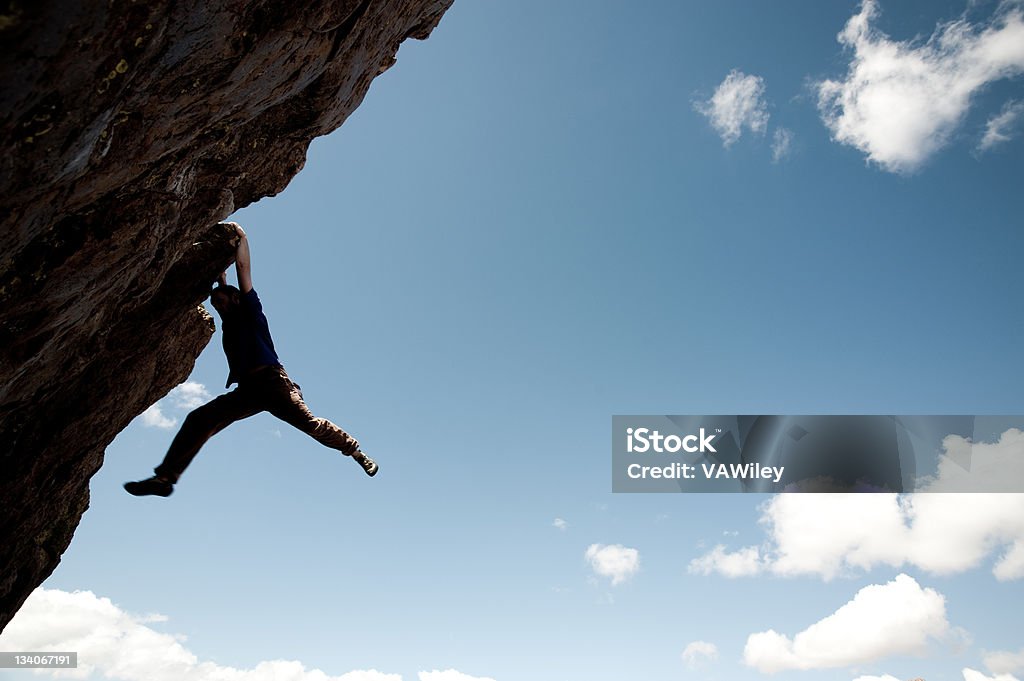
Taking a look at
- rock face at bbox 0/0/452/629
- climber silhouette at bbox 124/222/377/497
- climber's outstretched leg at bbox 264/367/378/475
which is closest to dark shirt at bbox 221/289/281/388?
climber silhouette at bbox 124/222/377/497

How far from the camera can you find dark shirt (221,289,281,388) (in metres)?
8.70

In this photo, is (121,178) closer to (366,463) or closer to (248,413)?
(248,413)

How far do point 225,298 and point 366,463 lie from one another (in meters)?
3.60

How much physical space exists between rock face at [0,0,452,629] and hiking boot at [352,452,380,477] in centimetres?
418

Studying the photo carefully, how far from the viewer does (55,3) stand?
4074 mm

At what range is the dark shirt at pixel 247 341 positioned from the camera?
870cm

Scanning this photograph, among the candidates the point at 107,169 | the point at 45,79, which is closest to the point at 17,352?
the point at 107,169

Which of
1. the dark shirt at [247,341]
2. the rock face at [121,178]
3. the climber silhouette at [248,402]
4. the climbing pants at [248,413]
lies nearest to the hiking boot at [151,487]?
the climber silhouette at [248,402]

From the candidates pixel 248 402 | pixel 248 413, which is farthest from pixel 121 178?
pixel 248 413

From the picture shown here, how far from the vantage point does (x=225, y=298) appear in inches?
382

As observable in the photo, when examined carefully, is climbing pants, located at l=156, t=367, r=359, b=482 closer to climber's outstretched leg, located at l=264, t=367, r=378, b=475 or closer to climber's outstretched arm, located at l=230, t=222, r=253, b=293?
climber's outstretched leg, located at l=264, t=367, r=378, b=475

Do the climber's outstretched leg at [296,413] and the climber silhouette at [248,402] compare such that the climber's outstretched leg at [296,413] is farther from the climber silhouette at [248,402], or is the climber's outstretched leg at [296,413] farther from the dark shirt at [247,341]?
the dark shirt at [247,341]

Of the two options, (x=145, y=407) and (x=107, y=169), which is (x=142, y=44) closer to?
(x=107, y=169)

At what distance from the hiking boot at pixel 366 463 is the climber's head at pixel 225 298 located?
3135mm
